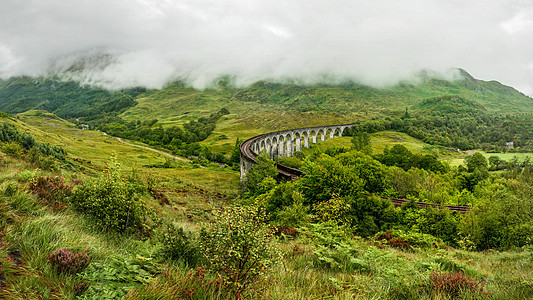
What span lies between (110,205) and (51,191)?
7.83 feet

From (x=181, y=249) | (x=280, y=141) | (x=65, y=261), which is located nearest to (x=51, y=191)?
(x=65, y=261)

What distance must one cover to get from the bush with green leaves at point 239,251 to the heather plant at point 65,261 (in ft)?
7.21

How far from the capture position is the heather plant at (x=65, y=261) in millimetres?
4523

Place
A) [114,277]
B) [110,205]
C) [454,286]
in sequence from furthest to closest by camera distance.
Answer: [110,205] → [454,286] → [114,277]

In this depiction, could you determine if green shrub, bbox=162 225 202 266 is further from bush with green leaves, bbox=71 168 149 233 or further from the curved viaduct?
the curved viaduct

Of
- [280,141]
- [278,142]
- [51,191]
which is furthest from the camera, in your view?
[280,141]

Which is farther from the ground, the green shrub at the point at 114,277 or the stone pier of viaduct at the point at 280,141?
the green shrub at the point at 114,277

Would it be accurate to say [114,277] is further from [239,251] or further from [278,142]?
[278,142]

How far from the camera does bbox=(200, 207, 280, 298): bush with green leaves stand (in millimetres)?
4879

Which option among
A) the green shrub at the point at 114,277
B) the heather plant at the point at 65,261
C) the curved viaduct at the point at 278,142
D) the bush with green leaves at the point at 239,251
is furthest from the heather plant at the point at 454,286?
the curved viaduct at the point at 278,142

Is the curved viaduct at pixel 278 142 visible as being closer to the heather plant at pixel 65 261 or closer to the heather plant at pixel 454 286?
the heather plant at pixel 454 286

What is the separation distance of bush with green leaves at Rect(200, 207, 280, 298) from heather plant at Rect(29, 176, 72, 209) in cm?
663

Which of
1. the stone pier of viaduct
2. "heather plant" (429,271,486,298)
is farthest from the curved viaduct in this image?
"heather plant" (429,271,486,298)

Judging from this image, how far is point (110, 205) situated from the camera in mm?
8719
